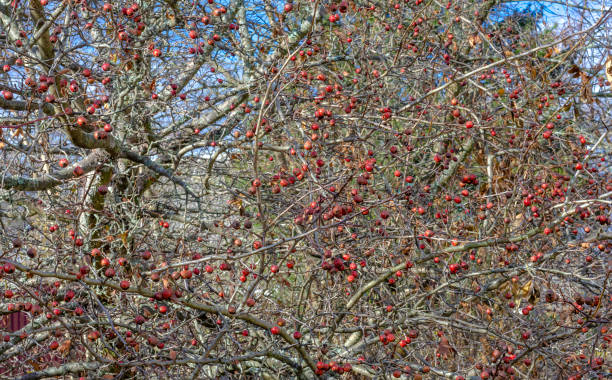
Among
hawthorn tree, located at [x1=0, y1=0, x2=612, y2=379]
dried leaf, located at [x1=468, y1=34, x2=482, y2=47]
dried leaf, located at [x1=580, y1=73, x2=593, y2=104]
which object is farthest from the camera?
dried leaf, located at [x1=468, y1=34, x2=482, y2=47]

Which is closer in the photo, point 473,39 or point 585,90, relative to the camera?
point 585,90

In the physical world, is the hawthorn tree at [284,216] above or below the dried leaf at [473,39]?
below

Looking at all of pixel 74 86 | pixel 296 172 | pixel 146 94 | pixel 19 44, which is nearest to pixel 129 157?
pixel 146 94

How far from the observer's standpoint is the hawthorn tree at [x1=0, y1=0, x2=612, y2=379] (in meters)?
3.05

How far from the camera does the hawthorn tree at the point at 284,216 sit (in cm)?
305

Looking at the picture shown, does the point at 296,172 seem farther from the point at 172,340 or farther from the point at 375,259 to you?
the point at 375,259

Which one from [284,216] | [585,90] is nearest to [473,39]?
[585,90]

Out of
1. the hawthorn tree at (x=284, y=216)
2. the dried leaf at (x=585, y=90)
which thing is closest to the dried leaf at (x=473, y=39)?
the hawthorn tree at (x=284, y=216)

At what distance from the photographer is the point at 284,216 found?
12.4 feet

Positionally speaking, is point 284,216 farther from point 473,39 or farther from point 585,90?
point 473,39

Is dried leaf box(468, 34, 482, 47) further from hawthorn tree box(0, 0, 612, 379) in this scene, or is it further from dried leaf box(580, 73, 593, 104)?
dried leaf box(580, 73, 593, 104)

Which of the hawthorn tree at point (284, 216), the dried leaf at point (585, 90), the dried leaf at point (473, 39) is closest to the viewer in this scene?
the hawthorn tree at point (284, 216)

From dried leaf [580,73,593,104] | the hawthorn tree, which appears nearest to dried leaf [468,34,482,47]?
the hawthorn tree

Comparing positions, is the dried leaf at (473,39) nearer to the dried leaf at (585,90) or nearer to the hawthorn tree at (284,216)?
the hawthorn tree at (284,216)
